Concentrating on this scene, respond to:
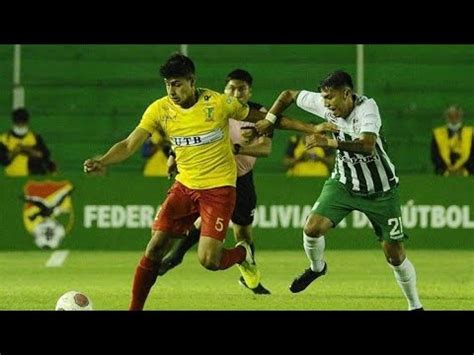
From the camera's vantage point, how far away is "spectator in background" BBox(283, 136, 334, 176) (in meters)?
18.5

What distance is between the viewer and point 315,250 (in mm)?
11125

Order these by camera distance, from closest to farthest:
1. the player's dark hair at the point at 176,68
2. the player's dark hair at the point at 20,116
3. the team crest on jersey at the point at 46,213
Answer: the player's dark hair at the point at 176,68
the team crest on jersey at the point at 46,213
the player's dark hair at the point at 20,116

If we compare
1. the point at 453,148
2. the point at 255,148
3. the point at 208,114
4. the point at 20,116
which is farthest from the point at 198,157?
the point at 453,148

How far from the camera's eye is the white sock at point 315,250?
11.0 m

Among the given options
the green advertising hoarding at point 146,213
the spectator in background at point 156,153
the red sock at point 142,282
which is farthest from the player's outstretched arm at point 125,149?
the spectator in background at point 156,153

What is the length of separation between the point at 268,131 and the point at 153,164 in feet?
27.0

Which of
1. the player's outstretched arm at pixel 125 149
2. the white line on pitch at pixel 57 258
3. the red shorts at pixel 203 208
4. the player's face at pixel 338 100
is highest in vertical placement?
the player's face at pixel 338 100

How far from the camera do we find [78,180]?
1686cm

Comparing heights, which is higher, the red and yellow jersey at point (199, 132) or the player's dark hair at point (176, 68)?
the player's dark hair at point (176, 68)

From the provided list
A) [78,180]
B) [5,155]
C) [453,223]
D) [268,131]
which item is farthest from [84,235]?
[268,131]

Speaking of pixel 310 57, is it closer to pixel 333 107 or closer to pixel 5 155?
pixel 5 155

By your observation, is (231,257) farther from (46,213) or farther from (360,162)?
(46,213)

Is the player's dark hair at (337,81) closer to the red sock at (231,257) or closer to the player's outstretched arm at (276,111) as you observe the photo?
the player's outstretched arm at (276,111)

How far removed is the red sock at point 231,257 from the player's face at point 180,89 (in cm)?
133
